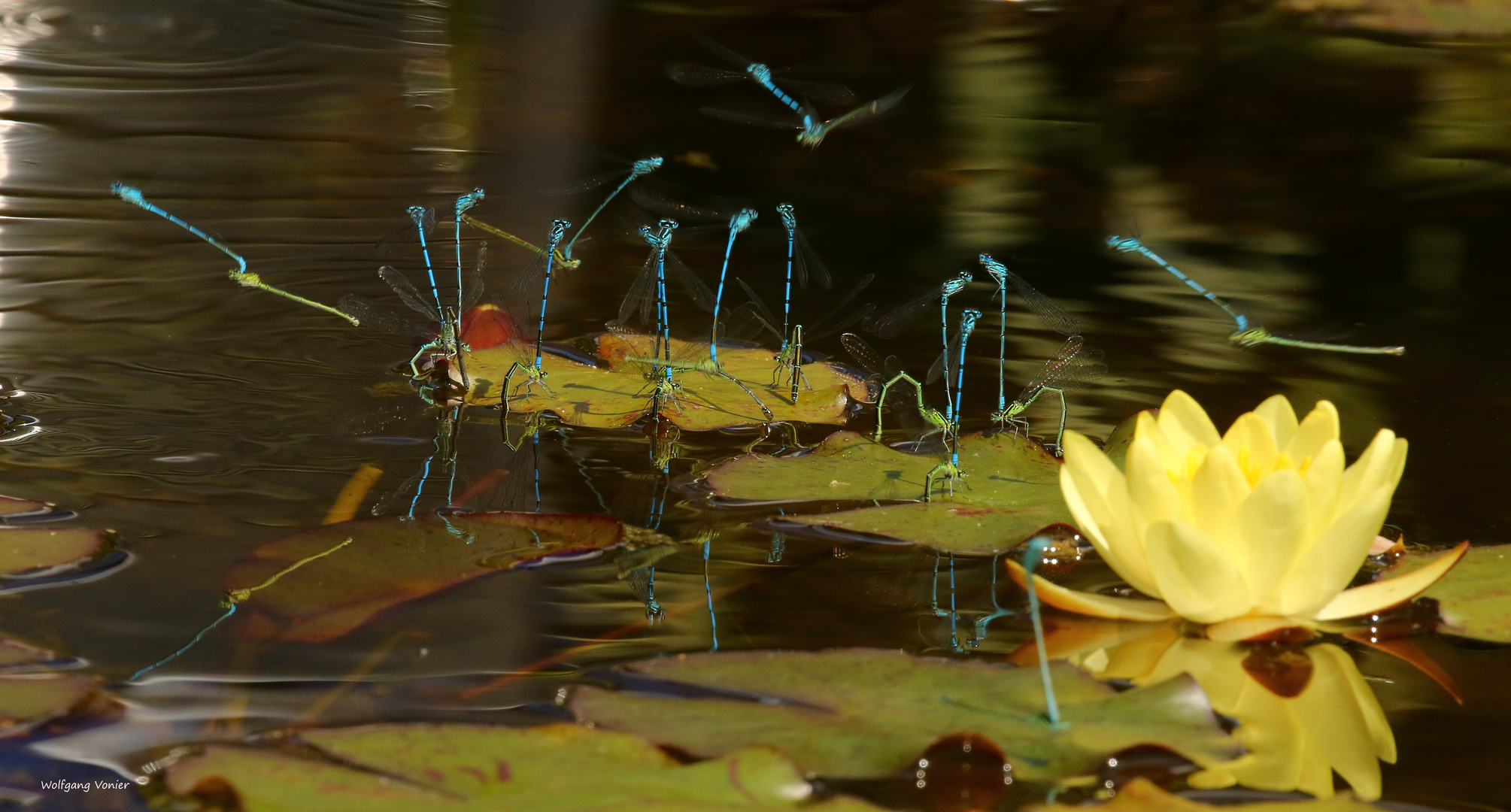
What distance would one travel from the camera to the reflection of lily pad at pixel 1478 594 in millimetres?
1111

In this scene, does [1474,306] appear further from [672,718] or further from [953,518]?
[672,718]

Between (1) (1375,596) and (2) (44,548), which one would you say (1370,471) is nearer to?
(1) (1375,596)

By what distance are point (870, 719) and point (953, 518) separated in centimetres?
49

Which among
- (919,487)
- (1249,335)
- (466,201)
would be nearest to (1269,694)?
(919,487)

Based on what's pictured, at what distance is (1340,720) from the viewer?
979mm

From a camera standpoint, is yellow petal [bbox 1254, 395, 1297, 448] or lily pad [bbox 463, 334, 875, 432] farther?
lily pad [bbox 463, 334, 875, 432]

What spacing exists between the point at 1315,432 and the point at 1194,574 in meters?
0.19

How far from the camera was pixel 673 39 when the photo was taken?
5.54 m

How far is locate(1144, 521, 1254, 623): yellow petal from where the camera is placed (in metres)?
1.01

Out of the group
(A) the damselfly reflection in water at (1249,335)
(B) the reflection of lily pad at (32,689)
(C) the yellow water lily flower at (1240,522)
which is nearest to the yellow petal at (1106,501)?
(C) the yellow water lily flower at (1240,522)

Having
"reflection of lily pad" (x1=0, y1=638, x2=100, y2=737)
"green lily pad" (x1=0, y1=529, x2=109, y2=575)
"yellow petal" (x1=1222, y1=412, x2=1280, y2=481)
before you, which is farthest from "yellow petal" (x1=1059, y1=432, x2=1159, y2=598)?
"green lily pad" (x1=0, y1=529, x2=109, y2=575)

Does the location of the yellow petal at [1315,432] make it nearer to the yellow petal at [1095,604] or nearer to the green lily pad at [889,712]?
the yellow petal at [1095,604]

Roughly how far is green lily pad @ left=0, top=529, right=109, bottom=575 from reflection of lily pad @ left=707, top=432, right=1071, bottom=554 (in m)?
0.67

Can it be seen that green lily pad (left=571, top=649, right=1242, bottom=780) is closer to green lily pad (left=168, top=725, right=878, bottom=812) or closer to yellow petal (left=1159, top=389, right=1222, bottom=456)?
green lily pad (left=168, top=725, right=878, bottom=812)
